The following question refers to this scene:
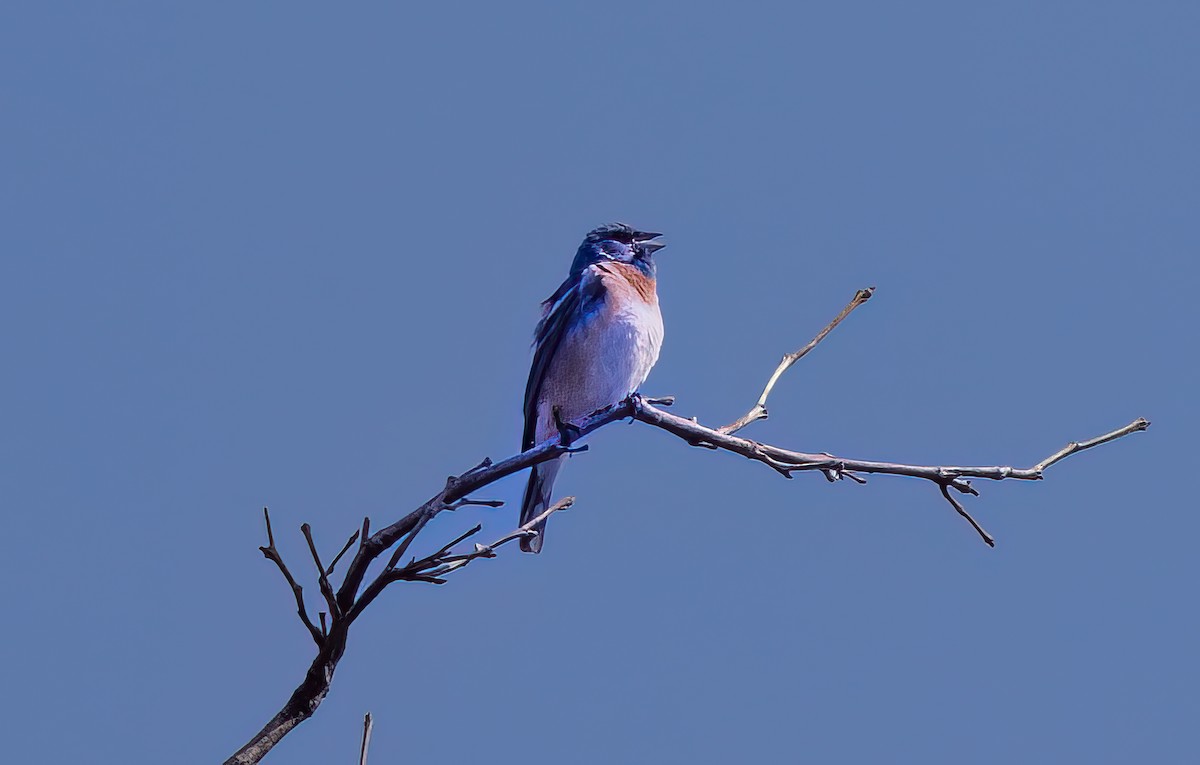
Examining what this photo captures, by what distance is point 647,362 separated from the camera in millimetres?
7199

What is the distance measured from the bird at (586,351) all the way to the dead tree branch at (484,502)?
87.3 inches

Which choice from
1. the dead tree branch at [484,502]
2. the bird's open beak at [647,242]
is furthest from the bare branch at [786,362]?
the bird's open beak at [647,242]

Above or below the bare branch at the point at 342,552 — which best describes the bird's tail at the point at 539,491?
above


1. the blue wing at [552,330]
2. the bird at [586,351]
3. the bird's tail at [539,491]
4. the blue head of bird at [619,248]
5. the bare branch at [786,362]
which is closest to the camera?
the bare branch at [786,362]

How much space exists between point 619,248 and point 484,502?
4.68 meters

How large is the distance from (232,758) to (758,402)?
8.75 feet

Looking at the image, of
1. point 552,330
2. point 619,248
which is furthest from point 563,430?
point 619,248

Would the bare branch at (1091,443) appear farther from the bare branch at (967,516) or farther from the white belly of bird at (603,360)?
the white belly of bird at (603,360)

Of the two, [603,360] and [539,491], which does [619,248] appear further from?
[539,491]

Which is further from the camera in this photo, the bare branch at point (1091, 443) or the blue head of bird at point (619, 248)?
the blue head of bird at point (619, 248)

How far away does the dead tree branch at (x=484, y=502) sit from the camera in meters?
3.21

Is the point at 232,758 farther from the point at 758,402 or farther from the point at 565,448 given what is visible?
the point at 758,402

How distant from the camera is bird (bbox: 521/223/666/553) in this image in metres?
7.05

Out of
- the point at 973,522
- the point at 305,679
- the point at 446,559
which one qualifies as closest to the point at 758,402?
the point at 973,522
